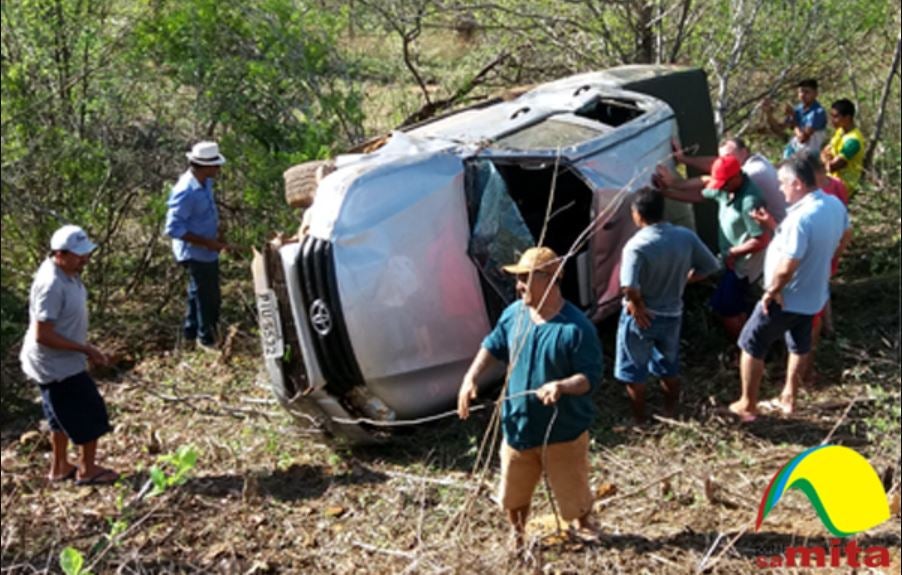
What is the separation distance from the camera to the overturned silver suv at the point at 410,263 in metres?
5.83

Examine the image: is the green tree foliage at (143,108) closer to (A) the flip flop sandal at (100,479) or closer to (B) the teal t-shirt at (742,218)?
(A) the flip flop sandal at (100,479)

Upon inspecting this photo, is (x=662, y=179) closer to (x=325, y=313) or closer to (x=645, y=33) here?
(x=325, y=313)

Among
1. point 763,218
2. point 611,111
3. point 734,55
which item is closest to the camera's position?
point 763,218

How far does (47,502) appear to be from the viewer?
247 inches

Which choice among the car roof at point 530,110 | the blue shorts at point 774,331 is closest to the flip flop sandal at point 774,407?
the blue shorts at point 774,331

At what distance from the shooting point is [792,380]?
6.20 metres

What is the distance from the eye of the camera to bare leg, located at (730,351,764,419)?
611cm

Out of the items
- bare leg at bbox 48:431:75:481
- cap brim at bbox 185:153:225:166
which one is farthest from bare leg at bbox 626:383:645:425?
cap brim at bbox 185:153:225:166

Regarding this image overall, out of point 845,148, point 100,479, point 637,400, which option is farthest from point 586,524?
point 845,148

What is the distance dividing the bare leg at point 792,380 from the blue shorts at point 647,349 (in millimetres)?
660

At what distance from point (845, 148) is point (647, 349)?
9.84 feet

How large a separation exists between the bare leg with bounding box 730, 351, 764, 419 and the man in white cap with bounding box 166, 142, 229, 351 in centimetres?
400

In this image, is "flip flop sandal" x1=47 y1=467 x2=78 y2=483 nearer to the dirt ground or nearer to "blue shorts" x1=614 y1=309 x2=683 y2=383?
the dirt ground

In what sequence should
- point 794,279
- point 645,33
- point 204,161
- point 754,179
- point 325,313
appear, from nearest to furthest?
point 325,313 < point 794,279 < point 754,179 < point 204,161 < point 645,33
